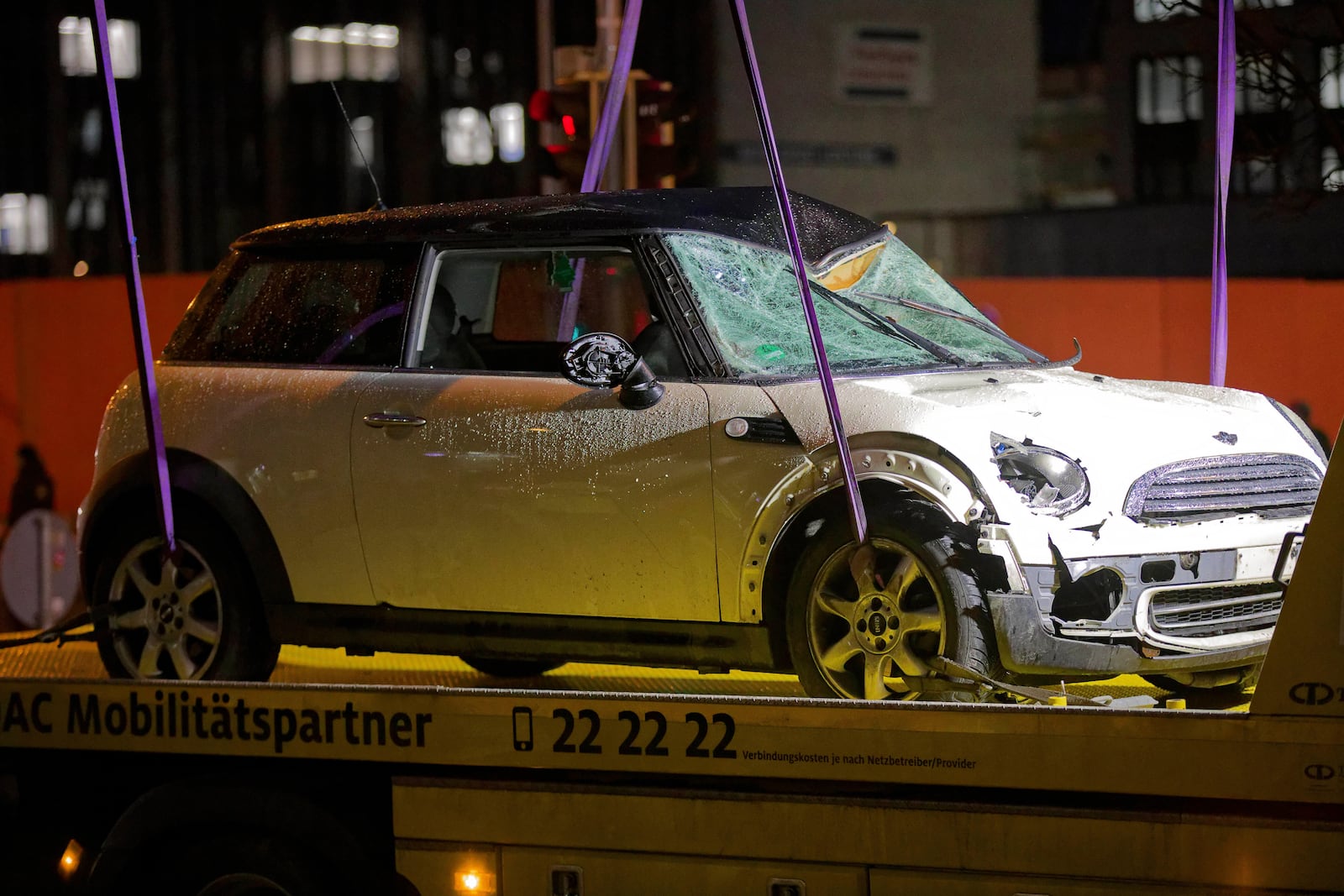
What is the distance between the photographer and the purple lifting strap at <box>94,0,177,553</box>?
412 cm

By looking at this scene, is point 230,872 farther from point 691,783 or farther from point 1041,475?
point 1041,475

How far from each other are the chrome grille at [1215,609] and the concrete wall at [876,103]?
1817mm

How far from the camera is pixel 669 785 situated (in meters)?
3.79

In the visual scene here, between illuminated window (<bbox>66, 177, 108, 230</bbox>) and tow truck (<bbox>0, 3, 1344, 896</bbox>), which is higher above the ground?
illuminated window (<bbox>66, 177, 108, 230</bbox>)

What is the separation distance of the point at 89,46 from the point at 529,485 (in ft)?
13.1

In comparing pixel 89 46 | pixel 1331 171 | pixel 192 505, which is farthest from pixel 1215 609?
pixel 89 46

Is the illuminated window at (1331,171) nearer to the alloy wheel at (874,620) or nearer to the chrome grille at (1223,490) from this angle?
the chrome grille at (1223,490)

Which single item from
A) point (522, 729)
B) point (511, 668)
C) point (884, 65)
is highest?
point (884, 65)

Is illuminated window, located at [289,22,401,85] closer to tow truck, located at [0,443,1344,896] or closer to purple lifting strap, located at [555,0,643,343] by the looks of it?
purple lifting strap, located at [555,0,643,343]

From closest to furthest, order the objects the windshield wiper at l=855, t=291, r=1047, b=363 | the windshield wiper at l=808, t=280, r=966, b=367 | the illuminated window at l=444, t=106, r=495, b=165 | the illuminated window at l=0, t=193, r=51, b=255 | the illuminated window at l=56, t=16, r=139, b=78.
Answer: the windshield wiper at l=808, t=280, r=966, b=367
the windshield wiper at l=855, t=291, r=1047, b=363
the illuminated window at l=56, t=16, r=139, b=78
the illuminated window at l=444, t=106, r=495, b=165
the illuminated window at l=0, t=193, r=51, b=255

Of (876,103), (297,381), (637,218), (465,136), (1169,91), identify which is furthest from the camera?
(465,136)

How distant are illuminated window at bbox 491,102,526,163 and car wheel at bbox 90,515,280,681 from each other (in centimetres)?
271

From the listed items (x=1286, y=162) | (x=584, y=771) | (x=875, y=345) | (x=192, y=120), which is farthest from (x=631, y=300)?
(x=192, y=120)

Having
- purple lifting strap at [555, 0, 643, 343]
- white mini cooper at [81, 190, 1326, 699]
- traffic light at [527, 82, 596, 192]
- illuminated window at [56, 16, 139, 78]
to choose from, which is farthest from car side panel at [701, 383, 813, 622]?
illuminated window at [56, 16, 139, 78]
